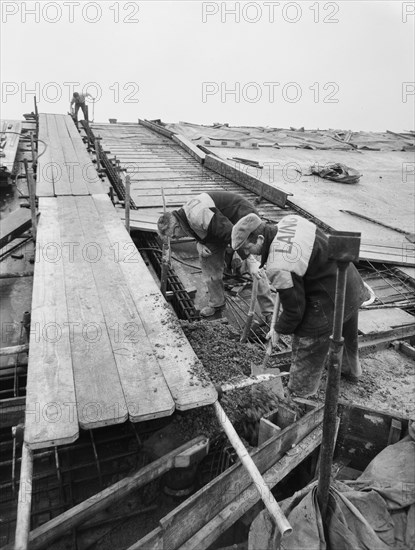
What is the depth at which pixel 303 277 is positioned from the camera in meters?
3.37

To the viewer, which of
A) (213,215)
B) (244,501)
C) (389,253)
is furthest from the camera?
(389,253)

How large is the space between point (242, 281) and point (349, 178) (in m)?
5.70

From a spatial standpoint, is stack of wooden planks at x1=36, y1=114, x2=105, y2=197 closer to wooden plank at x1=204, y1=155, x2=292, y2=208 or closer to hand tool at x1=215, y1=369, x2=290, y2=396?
wooden plank at x1=204, y1=155, x2=292, y2=208

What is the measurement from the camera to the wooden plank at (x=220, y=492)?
6.89ft

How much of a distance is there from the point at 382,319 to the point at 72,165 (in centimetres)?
525

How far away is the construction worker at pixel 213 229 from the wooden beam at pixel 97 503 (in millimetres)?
2468

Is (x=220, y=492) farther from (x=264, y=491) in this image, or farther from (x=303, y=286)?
(x=303, y=286)

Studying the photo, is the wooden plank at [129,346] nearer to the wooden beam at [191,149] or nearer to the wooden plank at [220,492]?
the wooden plank at [220,492]

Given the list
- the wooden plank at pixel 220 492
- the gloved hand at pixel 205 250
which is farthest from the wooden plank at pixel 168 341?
the gloved hand at pixel 205 250

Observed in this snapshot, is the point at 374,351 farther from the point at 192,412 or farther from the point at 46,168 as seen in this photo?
the point at 46,168

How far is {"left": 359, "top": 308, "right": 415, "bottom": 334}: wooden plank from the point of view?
4.63 metres

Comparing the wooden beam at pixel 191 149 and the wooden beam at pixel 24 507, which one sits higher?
the wooden beam at pixel 191 149

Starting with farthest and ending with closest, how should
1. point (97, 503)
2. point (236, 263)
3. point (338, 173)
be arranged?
point (338, 173)
point (236, 263)
point (97, 503)

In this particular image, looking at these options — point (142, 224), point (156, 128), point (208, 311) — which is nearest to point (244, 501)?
point (208, 311)
